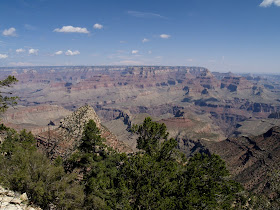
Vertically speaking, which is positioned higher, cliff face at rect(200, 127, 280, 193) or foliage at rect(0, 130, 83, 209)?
foliage at rect(0, 130, 83, 209)

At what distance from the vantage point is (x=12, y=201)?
1523 centimetres

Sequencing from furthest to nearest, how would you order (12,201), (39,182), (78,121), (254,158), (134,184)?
(254,158) < (78,121) < (134,184) < (39,182) < (12,201)

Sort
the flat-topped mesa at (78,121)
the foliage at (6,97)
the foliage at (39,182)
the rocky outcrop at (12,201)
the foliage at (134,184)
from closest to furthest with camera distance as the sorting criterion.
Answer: the rocky outcrop at (12,201) → the foliage at (39,182) → the foliage at (134,184) → the foliage at (6,97) → the flat-topped mesa at (78,121)

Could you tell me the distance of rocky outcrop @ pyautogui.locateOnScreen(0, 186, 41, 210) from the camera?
14.6 meters

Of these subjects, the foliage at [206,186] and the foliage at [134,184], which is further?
the foliage at [206,186]

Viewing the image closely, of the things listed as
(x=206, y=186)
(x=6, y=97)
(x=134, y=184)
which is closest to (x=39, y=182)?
(x=134, y=184)

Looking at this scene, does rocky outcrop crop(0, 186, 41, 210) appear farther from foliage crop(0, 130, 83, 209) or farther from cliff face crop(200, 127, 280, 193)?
cliff face crop(200, 127, 280, 193)

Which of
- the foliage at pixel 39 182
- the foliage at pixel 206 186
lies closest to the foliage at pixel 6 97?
the foliage at pixel 39 182

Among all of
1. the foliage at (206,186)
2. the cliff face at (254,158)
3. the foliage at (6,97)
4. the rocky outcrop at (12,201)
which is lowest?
the cliff face at (254,158)

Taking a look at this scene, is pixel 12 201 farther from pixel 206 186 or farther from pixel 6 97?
pixel 206 186

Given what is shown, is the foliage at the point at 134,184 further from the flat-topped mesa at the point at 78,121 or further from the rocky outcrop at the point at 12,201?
the flat-topped mesa at the point at 78,121

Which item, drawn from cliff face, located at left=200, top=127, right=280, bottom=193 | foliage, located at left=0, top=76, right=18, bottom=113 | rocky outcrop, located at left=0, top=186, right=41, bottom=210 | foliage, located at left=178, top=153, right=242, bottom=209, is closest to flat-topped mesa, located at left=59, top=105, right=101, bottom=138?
foliage, located at left=0, top=76, right=18, bottom=113

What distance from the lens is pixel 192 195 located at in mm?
20406

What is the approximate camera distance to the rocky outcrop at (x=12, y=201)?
1456 cm
